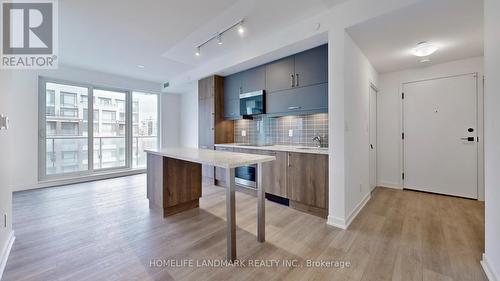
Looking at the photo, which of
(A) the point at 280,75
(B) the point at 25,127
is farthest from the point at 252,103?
(B) the point at 25,127

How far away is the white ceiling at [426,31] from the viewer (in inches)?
77.2

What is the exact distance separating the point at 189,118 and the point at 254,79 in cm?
311

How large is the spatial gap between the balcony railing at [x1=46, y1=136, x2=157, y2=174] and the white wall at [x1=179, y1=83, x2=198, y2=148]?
85 centimetres

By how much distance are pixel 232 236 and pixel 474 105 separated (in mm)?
4191

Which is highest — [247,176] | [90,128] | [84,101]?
[84,101]

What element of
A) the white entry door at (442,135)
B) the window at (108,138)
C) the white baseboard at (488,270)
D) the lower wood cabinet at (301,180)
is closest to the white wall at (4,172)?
the lower wood cabinet at (301,180)

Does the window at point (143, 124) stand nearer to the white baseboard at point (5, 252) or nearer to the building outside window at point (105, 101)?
the building outside window at point (105, 101)

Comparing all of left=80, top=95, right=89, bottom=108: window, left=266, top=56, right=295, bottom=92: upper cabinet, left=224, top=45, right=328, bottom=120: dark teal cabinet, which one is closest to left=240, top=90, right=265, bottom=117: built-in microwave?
left=224, top=45, right=328, bottom=120: dark teal cabinet

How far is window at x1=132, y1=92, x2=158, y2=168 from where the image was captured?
5621mm

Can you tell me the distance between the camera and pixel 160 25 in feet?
8.80

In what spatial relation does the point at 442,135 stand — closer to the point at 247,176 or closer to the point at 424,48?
the point at 424,48


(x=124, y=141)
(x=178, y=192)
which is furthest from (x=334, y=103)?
(x=124, y=141)

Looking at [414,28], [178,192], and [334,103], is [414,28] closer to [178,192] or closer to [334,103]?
[334,103]

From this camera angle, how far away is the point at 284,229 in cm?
230
